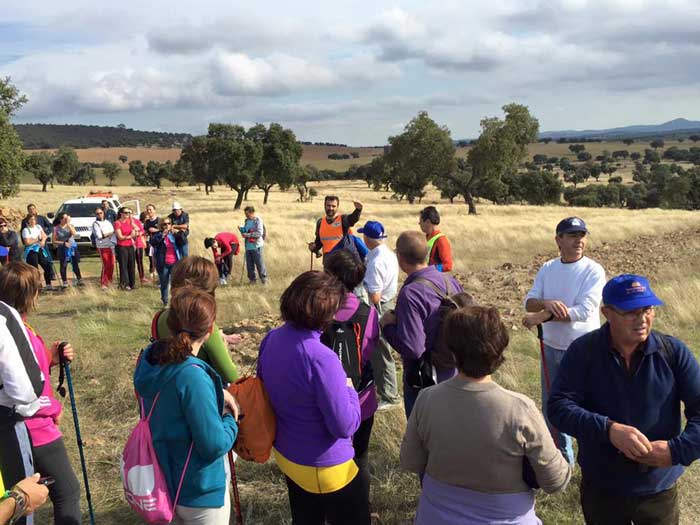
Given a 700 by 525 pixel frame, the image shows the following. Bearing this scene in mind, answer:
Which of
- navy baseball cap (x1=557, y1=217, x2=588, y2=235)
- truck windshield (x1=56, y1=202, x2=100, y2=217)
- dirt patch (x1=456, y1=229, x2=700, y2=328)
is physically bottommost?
dirt patch (x1=456, y1=229, x2=700, y2=328)

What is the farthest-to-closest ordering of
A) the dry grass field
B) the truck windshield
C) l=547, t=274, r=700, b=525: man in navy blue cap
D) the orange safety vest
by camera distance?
the truck windshield, the orange safety vest, the dry grass field, l=547, t=274, r=700, b=525: man in navy blue cap

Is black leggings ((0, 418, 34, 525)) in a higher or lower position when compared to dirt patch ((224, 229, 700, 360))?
higher

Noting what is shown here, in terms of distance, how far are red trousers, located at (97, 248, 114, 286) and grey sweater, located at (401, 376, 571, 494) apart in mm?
11287

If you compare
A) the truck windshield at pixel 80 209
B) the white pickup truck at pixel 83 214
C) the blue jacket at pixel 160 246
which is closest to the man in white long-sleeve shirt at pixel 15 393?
the blue jacket at pixel 160 246

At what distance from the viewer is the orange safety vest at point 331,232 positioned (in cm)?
816

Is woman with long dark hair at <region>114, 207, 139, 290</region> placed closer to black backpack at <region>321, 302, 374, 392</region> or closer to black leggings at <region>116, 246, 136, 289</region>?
black leggings at <region>116, 246, 136, 289</region>

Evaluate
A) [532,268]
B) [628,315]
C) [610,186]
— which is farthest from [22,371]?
[610,186]

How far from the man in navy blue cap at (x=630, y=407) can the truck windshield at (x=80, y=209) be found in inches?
705

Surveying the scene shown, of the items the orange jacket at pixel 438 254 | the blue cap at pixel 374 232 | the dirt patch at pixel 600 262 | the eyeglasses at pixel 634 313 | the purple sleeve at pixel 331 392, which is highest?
the blue cap at pixel 374 232

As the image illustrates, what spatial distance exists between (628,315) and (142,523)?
11.5 ft

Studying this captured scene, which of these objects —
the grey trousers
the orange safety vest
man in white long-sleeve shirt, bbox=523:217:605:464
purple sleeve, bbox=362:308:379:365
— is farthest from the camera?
the orange safety vest

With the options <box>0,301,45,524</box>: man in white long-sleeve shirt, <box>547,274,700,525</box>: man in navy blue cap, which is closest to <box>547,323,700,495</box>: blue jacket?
<box>547,274,700,525</box>: man in navy blue cap

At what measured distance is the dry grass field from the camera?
4.09 metres

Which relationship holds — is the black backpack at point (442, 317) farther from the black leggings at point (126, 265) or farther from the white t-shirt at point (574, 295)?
the black leggings at point (126, 265)
